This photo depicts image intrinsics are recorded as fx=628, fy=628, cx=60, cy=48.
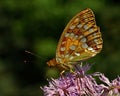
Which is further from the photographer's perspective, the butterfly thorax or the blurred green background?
the blurred green background

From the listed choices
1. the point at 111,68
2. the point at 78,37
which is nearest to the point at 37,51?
the point at 111,68

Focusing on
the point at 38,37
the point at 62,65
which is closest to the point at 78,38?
the point at 62,65

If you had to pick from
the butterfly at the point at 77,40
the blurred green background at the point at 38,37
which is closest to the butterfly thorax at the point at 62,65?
the butterfly at the point at 77,40

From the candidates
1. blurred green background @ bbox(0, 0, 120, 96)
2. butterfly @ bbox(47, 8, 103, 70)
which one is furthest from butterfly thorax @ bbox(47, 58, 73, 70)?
blurred green background @ bbox(0, 0, 120, 96)

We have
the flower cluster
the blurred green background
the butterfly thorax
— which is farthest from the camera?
the blurred green background

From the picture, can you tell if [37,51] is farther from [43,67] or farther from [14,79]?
[14,79]

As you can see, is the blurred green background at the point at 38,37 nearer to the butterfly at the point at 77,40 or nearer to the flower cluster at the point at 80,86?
the butterfly at the point at 77,40

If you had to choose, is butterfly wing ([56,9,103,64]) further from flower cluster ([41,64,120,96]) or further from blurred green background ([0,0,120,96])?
blurred green background ([0,0,120,96])
